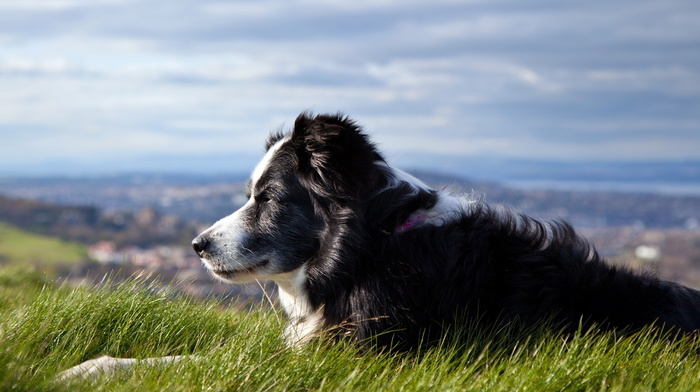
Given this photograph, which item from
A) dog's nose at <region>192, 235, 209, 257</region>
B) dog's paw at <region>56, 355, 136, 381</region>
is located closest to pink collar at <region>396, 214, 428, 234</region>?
dog's nose at <region>192, 235, 209, 257</region>

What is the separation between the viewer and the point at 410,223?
434 cm

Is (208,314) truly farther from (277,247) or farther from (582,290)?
(582,290)

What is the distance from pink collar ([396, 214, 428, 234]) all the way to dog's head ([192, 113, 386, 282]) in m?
0.32

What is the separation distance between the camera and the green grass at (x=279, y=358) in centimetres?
332

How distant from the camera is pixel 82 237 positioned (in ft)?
248

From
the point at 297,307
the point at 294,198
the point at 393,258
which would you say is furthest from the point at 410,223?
the point at 297,307

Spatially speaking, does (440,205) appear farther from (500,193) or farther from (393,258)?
(500,193)

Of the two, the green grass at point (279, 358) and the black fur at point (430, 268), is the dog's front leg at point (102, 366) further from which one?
the black fur at point (430, 268)

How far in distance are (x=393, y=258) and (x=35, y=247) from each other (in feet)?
208

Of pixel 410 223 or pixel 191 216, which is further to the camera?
pixel 191 216

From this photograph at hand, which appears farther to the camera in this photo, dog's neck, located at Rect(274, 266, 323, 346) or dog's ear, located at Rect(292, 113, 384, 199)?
dog's ear, located at Rect(292, 113, 384, 199)

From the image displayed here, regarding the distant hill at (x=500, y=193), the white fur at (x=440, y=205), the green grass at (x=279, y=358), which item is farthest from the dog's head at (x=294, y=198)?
the distant hill at (x=500, y=193)

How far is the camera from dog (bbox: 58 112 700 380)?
13.3 feet

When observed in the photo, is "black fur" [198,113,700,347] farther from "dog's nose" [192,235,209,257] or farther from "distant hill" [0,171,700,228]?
"distant hill" [0,171,700,228]
